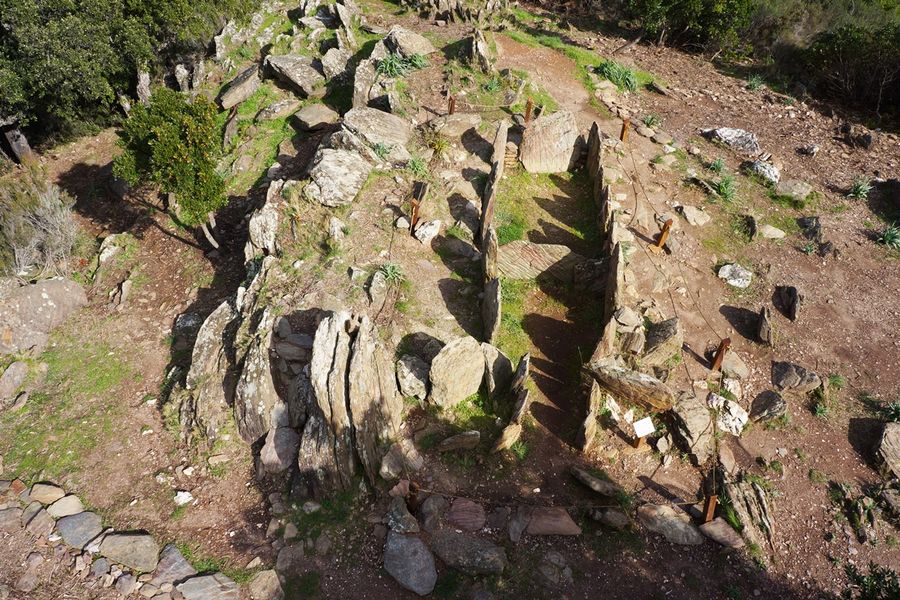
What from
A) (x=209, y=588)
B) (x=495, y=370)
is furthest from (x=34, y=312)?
(x=495, y=370)

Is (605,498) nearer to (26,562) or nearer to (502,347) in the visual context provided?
(502,347)

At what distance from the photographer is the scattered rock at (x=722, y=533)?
10.5 meters

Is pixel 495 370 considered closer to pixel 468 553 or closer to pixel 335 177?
pixel 468 553

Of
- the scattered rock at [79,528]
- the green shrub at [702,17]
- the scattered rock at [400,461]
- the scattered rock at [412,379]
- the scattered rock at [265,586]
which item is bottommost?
the scattered rock at [79,528]

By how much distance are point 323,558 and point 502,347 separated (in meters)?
6.63

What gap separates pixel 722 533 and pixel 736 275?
8382 mm

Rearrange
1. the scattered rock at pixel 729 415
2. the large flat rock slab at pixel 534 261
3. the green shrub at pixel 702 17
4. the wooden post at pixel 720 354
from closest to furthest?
1. the scattered rock at pixel 729 415
2. the wooden post at pixel 720 354
3. the large flat rock slab at pixel 534 261
4. the green shrub at pixel 702 17

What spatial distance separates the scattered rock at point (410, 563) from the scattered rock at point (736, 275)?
12.2 meters

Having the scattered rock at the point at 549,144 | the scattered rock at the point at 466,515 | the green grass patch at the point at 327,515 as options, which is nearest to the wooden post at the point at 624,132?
the scattered rock at the point at 549,144

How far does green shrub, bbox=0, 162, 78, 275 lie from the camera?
17.2 metres

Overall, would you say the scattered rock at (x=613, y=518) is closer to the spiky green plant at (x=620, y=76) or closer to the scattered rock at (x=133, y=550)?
the scattered rock at (x=133, y=550)

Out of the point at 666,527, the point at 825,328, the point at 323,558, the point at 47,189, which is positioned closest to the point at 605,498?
the point at 666,527

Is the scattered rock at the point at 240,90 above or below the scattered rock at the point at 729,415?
above

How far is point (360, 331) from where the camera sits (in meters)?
11.6
